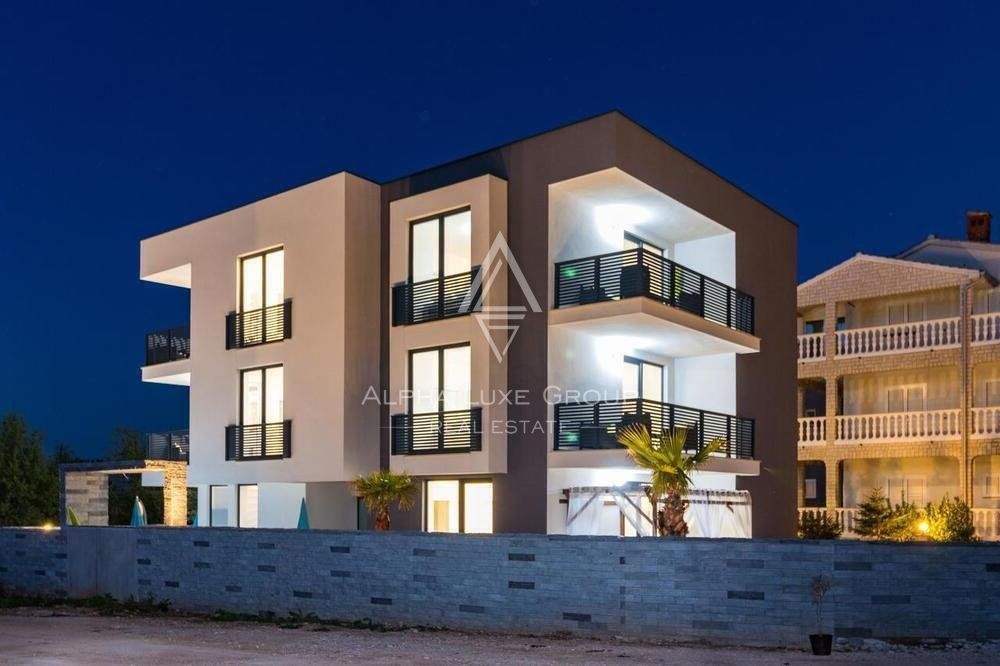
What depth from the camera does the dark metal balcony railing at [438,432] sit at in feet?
73.2

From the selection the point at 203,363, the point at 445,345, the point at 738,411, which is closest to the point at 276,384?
the point at 203,363

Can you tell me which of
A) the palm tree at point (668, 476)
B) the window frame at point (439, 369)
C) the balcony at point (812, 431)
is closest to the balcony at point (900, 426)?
the balcony at point (812, 431)

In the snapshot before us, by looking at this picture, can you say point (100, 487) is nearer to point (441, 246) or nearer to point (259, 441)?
point (259, 441)

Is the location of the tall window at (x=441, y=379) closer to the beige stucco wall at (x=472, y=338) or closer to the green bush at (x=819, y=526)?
the beige stucco wall at (x=472, y=338)

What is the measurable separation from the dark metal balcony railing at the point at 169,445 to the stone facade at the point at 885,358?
19.9 m

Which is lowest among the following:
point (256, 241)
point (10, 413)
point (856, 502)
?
point (856, 502)

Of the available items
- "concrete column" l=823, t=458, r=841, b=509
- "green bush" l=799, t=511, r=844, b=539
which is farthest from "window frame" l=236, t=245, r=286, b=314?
"concrete column" l=823, t=458, r=841, b=509

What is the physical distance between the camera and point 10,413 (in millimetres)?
40938

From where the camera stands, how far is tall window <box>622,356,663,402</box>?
24.9 metres

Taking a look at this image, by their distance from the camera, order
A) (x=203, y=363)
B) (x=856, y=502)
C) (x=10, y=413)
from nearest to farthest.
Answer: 1. (x=203, y=363)
2. (x=856, y=502)
3. (x=10, y=413)

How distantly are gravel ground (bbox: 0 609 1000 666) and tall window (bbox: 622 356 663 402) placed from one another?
10.4 metres

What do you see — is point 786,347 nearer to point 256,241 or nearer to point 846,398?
point 846,398

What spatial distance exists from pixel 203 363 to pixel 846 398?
855 inches

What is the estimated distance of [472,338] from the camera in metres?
22.6
